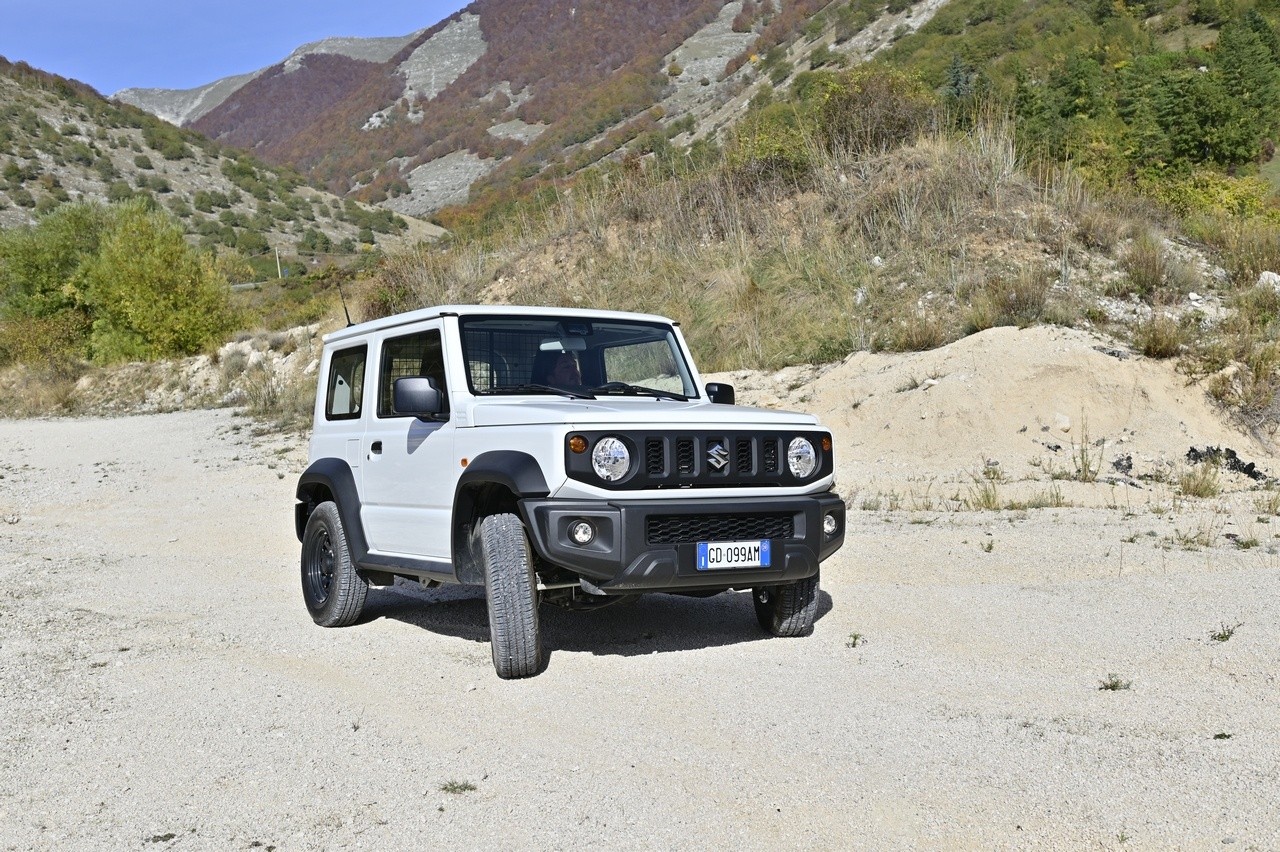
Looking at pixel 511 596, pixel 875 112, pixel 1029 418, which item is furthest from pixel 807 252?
pixel 511 596

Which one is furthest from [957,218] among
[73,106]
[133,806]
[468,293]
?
[73,106]

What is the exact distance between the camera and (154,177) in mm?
82750

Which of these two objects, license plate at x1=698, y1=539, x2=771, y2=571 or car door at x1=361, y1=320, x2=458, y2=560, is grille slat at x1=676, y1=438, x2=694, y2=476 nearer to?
license plate at x1=698, y1=539, x2=771, y2=571

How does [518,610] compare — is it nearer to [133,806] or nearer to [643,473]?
[643,473]

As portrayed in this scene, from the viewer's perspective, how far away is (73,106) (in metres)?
89.6

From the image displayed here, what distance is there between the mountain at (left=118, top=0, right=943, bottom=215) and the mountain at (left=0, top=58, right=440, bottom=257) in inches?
598

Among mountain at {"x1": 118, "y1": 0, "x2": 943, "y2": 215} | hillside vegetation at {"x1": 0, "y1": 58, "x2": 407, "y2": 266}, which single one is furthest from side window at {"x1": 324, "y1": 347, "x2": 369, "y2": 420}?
mountain at {"x1": 118, "y1": 0, "x2": 943, "y2": 215}

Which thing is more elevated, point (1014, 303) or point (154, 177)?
point (154, 177)

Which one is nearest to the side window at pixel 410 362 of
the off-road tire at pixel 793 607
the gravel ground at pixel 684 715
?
the gravel ground at pixel 684 715

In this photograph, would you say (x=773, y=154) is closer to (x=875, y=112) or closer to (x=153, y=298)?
(x=875, y=112)

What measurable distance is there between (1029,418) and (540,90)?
5575 inches

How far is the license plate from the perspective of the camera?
5449 mm

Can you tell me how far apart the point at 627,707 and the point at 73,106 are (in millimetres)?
100040

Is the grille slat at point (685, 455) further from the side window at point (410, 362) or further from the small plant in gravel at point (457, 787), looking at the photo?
the small plant in gravel at point (457, 787)
